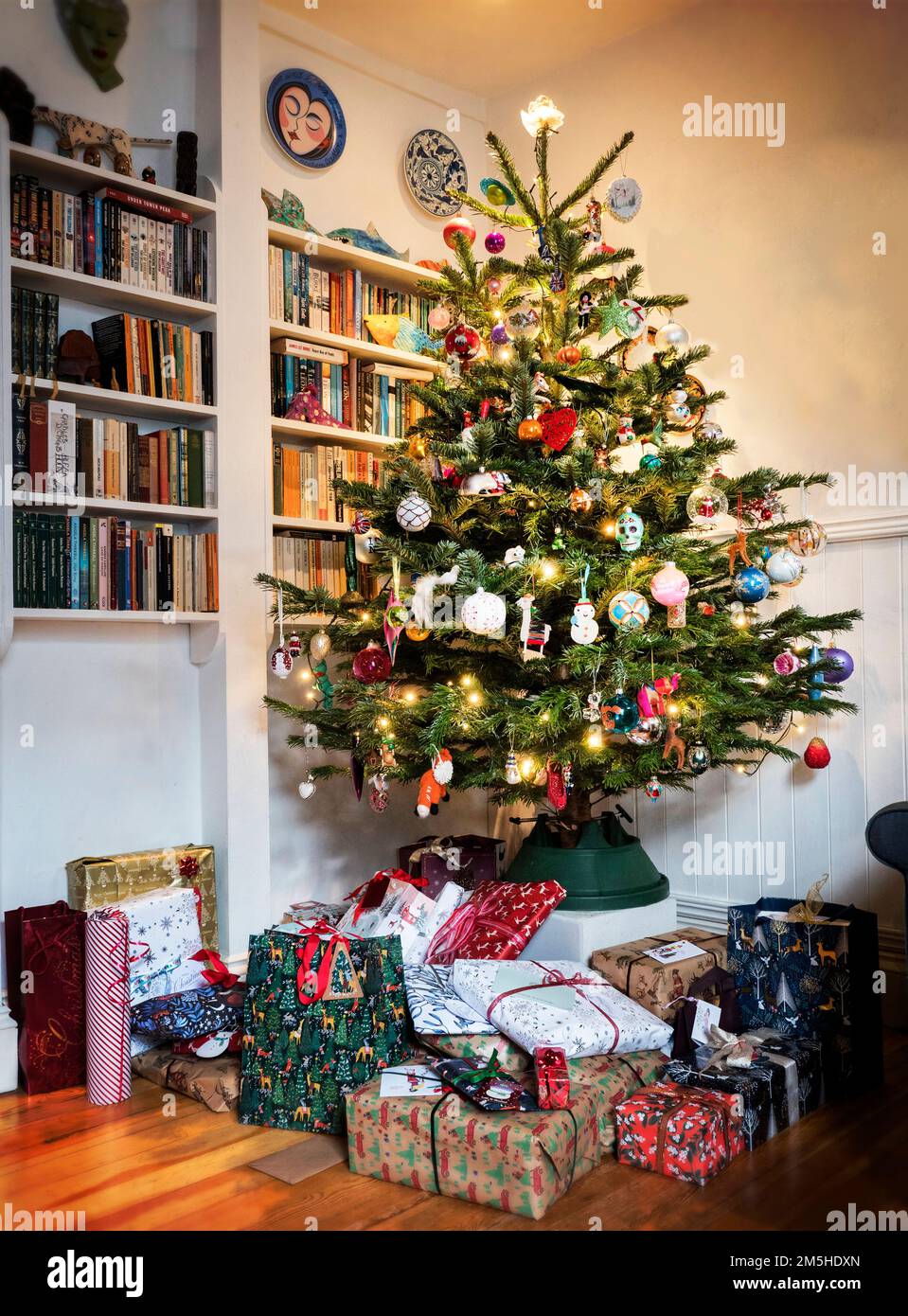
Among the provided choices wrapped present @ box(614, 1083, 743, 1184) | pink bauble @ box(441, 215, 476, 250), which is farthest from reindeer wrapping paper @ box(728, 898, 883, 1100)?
pink bauble @ box(441, 215, 476, 250)

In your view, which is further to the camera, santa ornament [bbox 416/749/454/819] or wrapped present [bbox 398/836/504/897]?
wrapped present [bbox 398/836/504/897]

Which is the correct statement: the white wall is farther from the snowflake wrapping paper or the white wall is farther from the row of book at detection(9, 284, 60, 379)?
the row of book at detection(9, 284, 60, 379)

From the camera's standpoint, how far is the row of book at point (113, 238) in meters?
2.47

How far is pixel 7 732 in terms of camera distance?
101 inches

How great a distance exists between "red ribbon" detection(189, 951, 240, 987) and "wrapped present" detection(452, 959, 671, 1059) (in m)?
0.60

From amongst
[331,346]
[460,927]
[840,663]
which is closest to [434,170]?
[331,346]

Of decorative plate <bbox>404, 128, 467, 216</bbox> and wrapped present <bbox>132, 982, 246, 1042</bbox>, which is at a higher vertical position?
decorative plate <bbox>404, 128, 467, 216</bbox>

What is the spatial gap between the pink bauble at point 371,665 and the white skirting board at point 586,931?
71 centimetres

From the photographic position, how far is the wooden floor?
1719 millimetres

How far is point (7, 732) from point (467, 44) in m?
2.53

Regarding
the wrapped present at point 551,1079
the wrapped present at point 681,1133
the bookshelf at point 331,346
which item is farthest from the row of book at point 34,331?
the wrapped present at point 681,1133

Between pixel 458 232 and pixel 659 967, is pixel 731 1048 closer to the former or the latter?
pixel 659 967

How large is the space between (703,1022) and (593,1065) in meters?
0.30

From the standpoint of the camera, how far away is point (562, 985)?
223cm
